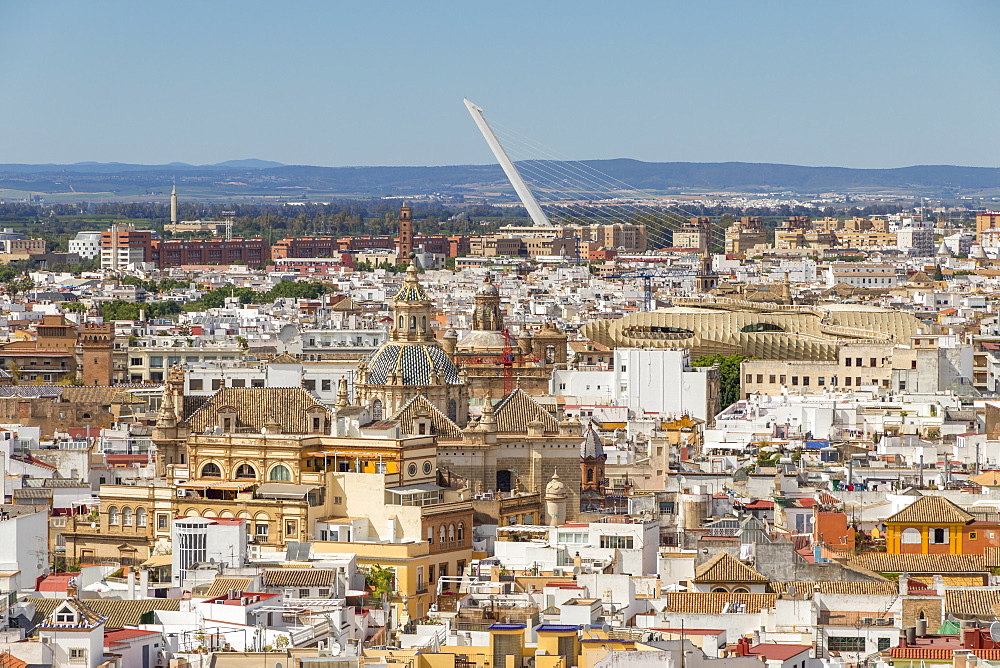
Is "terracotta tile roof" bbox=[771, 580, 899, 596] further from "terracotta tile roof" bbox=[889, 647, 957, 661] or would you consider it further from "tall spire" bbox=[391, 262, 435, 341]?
"tall spire" bbox=[391, 262, 435, 341]

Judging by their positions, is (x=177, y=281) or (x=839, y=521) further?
(x=177, y=281)

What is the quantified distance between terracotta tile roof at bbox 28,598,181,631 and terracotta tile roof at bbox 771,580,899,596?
5.56m

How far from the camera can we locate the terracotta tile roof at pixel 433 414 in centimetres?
3512

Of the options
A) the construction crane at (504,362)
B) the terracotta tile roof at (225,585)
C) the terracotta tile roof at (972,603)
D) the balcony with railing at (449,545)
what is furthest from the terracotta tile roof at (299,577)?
the construction crane at (504,362)

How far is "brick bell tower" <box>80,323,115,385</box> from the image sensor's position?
207ft

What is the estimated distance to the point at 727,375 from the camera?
60062 mm

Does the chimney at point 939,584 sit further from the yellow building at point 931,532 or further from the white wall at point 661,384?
the white wall at point 661,384

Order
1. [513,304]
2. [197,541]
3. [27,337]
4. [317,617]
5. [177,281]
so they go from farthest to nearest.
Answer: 1. [177,281]
2. [513,304]
3. [27,337]
4. [197,541]
5. [317,617]

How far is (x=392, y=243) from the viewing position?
187000mm

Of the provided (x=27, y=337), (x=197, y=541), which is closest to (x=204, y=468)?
(x=197, y=541)

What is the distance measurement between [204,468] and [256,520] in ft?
8.84

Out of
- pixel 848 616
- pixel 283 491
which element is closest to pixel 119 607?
pixel 848 616

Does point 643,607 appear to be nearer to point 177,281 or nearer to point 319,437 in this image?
point 319,437

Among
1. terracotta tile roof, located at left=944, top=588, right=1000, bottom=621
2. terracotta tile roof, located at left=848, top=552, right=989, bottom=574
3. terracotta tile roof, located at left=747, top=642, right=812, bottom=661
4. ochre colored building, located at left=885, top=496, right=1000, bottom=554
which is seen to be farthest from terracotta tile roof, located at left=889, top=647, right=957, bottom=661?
ochre colored building, located at left=885, top=496, right=1000, bottom=554
